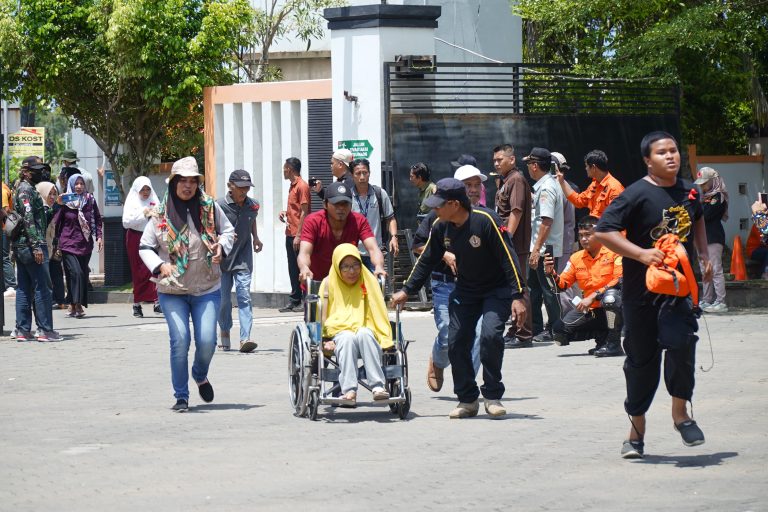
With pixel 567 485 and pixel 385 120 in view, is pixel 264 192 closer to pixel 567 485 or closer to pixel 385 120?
pixel 385 120

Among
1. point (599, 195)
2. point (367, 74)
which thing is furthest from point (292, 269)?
point (599, 195)

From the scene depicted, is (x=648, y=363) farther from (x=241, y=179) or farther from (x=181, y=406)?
(x=241, y=179)

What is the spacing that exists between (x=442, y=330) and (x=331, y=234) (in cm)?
114

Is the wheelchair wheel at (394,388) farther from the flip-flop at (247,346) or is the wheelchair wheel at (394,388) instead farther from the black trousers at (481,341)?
the flip-flop at (247,346)

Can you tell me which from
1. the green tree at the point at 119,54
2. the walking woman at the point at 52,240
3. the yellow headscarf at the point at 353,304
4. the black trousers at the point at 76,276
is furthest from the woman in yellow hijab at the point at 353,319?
the green tree at the point at 119,54

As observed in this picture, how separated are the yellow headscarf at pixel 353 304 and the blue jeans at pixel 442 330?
73 cm

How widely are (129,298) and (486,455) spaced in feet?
47.3

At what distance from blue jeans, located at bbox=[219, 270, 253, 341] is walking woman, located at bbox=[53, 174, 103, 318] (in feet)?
14.1

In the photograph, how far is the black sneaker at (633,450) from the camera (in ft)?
27.2

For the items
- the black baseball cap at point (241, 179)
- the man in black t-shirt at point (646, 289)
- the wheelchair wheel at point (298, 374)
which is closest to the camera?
the man in black t-shirt at point (646, 289)

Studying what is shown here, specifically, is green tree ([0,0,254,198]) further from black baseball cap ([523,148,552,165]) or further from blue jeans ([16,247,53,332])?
black baseball cap ([523,148,552,165])

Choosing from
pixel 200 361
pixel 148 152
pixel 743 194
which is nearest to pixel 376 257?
pixel 200 361

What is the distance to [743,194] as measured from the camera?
27.1 meters

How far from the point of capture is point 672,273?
806 cm
